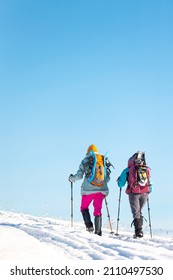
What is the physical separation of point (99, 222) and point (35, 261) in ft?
20.5

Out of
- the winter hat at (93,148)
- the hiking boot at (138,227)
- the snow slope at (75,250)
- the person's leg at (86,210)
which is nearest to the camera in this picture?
the snow slope at (75,250)

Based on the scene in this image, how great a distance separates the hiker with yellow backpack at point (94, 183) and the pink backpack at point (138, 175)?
2.28 ft

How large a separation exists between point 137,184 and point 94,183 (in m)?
1.19

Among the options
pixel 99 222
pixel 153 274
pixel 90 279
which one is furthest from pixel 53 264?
pixel 99 222

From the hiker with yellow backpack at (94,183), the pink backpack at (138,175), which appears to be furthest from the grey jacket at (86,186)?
the pink backpack at (138,175)

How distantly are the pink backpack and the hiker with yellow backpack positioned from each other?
27.3 inches

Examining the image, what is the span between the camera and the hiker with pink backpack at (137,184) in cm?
1243

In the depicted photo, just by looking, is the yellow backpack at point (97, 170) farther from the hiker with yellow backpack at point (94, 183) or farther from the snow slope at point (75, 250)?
the snow slope at point (75, 250)

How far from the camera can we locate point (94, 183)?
41.4ft

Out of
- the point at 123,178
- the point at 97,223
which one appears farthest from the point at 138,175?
the point at 97,223

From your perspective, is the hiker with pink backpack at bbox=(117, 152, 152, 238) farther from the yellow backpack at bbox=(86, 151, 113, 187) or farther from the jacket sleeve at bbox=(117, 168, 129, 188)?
the yellow backpack at bbox=(86, 151, 113, 187)

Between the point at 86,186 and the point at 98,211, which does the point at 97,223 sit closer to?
the point at 98,211

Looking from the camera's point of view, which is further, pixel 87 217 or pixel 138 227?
pixel 87 217

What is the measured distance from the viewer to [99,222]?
1256 cm
